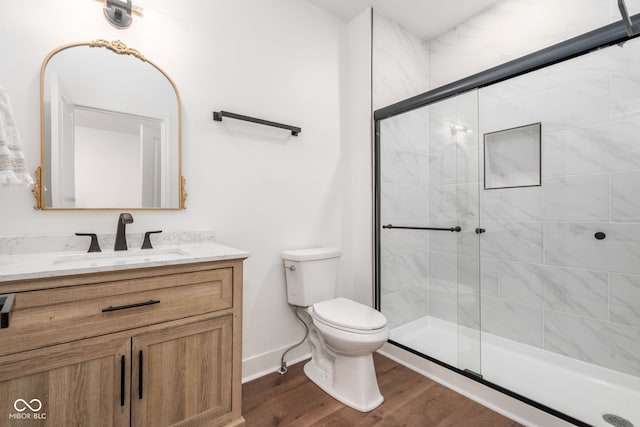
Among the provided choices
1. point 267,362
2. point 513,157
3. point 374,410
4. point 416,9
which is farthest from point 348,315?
point 416,9

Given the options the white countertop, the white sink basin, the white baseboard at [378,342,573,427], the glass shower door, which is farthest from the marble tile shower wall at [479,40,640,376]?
the white sink basin

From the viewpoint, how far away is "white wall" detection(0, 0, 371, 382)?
4.33 feet

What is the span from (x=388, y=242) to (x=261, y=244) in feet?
3.14

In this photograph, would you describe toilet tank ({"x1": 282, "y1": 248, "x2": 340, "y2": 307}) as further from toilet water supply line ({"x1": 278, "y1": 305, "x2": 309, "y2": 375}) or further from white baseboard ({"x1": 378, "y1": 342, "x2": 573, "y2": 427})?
white baseboard ({"x1": 378, "y1": 342, "x2": 573, "y2": 427})

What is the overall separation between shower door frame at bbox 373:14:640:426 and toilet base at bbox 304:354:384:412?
0.50 meters

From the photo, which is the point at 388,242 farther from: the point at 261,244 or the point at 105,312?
the point at 105,312

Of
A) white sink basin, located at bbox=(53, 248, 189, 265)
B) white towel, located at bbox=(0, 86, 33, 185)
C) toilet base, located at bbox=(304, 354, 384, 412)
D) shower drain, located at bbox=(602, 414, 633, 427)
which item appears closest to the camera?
white towel, located at bbox=(0, 86, 33, 185)

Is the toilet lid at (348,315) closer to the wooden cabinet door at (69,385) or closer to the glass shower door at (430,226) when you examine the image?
the glass shower door at (430,226)

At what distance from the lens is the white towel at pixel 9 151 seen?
1041 mm

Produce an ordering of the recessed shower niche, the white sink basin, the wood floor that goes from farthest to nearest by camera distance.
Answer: the recessed shower niche, the wood floor, the white sink basin

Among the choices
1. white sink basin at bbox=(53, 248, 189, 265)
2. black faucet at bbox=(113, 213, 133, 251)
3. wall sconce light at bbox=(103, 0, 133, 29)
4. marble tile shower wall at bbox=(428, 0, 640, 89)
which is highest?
marble tile shower wall at bbox=(428, 0, 640, 89)

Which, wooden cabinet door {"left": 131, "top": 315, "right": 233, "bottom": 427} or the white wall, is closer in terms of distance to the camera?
wooden cabinet door {"left": 131, "top": 315, "right": 233, "bottom": 427}

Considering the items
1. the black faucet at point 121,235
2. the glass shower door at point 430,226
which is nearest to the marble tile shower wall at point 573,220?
the glass shower door at point 430,226

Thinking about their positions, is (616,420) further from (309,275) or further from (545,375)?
(309,275)
